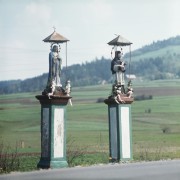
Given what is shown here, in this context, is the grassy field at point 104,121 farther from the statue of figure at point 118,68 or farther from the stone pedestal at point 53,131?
the statue of figure at point 118,68

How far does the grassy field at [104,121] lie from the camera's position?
9.02 metres

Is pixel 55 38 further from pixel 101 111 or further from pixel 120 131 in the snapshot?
pixel 101 111

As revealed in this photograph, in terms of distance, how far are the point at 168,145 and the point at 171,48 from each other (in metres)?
2.30

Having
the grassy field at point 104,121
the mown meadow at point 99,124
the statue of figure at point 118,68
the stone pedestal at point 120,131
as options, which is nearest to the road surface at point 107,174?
the stone pedestal at point 120,131

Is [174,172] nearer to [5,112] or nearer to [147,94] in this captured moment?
[5,112]

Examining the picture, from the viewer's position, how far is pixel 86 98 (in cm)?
1084

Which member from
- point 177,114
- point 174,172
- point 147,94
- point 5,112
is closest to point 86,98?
point 147,94

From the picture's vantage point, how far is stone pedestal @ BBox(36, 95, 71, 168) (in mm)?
8008

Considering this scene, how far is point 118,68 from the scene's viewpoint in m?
9.31

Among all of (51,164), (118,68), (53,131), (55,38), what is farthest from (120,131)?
(55,38)

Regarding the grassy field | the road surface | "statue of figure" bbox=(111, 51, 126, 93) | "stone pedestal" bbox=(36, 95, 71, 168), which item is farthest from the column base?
"statue of figure" bbox=(111, 51, 126, 93)

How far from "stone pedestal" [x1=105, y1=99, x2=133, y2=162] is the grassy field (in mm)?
754

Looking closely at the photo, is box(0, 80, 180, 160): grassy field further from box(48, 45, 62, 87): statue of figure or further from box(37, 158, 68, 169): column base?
box(37, 158, 68, 169): column base

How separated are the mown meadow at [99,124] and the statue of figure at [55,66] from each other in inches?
30.9
